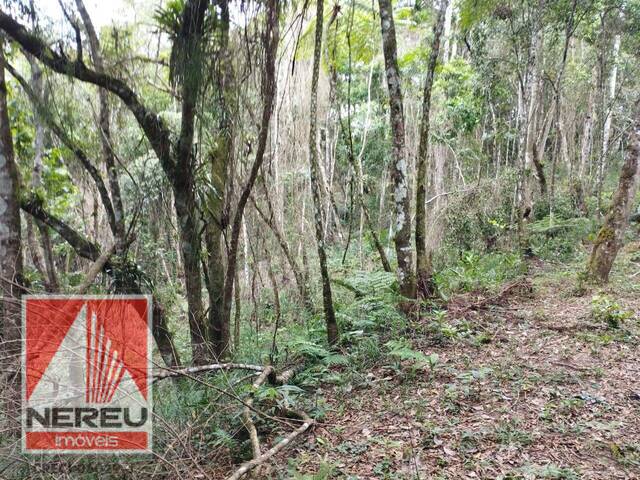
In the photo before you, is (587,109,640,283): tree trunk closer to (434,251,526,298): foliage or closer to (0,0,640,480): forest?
(0,0,640,480): forest

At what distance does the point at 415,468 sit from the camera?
3.14 metres

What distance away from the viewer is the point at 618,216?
6914mm

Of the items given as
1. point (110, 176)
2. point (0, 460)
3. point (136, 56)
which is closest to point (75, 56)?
point (136, 56)

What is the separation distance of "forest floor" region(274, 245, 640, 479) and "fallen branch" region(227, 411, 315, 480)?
0.11m

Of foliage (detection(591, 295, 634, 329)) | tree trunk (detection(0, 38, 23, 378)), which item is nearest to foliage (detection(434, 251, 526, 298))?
foliage (detection(591, 295, 634, 329))

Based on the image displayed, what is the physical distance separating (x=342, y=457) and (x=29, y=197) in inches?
173

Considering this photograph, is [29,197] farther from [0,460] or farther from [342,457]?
[342,457]

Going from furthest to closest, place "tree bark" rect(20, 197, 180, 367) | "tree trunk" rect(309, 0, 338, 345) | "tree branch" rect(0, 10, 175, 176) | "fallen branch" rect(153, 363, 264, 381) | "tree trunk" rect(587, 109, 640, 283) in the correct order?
"tree trunk" rect(587, 109, 640, 283), "tree trunk" rect(309, 0, 338, 345), "tree bark" rect(20, 197, 180, 367), "tree branch" rect(0, 10, 175, 176), "fallen branch" rect(153, 363, 264, 381)

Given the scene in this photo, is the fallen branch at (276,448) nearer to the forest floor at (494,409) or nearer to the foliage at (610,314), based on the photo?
the forest floor at (494,409)

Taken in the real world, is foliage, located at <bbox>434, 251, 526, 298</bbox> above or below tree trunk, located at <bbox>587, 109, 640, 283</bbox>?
below

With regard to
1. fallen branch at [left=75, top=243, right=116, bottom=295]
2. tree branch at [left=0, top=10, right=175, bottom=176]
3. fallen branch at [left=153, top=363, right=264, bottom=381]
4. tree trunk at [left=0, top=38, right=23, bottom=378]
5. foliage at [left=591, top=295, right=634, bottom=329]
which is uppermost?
tree branch at [left=0, top=10, right=175, bottom=176]

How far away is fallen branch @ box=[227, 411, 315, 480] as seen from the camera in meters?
2.90

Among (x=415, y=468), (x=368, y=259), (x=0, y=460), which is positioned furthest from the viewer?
(x=368, y=259)

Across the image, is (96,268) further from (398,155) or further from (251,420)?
(398,155)
